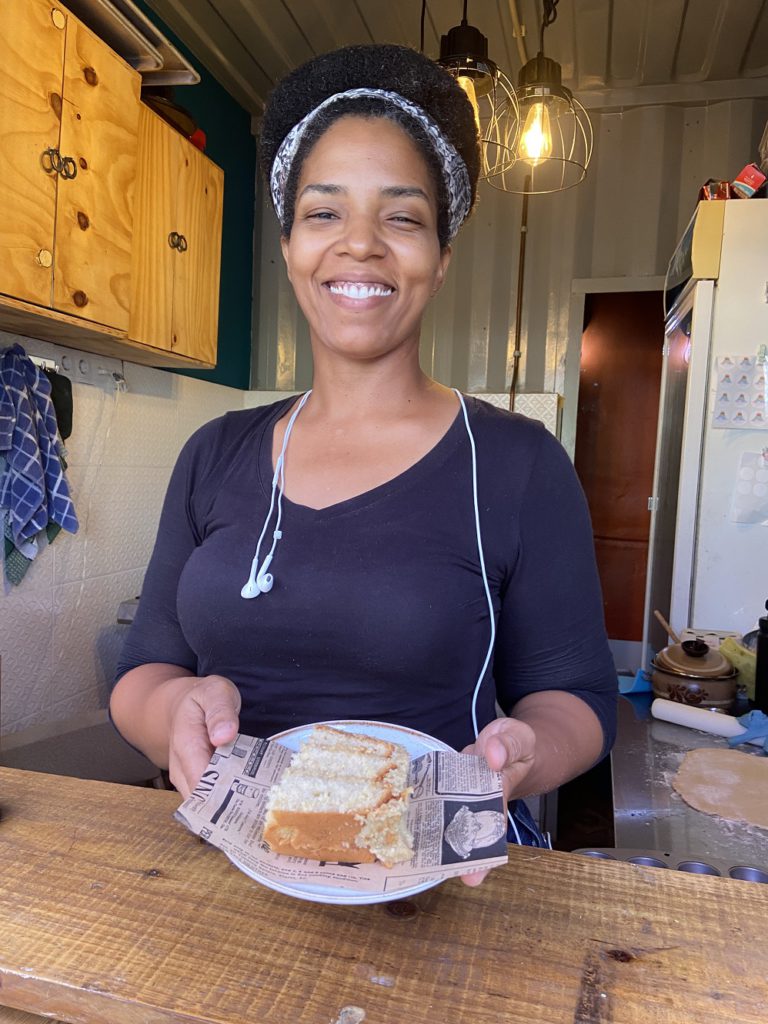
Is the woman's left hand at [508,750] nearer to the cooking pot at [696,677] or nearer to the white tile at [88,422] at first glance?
the cooking pot at [696,677]

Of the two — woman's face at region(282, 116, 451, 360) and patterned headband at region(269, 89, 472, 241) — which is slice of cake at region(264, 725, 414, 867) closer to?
woman's face at region(282, 116, 451, 360)

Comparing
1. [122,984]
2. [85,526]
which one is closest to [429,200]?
[122,984]

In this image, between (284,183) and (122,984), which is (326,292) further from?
(122,984)

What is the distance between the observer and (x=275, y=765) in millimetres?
779

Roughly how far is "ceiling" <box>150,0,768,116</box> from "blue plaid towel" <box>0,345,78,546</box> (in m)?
1.72

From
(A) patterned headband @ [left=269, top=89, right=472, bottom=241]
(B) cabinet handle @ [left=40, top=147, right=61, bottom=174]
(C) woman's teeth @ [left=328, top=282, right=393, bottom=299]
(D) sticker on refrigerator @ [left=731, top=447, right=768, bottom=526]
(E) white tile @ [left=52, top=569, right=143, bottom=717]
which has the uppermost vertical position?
(B) cabinet handle @ [left=40, top=147, right=61, bottom=174]

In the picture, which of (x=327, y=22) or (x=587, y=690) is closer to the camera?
(x=587, y=690)

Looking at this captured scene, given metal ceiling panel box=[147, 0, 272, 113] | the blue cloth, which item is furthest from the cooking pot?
metal ceiling panel box=[147, 0, 272, 113]

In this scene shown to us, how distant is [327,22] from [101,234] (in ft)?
5.62

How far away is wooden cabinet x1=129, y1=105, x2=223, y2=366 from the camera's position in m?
2.42

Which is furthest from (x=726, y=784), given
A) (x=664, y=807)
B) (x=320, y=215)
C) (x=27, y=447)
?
(x=27, y=447)

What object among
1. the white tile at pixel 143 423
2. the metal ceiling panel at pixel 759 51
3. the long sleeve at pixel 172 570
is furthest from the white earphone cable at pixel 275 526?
the metal ceiling panel at pixel 759 51

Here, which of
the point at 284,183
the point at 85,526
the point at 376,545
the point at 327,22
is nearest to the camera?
the point at 376,545

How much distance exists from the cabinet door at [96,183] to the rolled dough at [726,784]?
1.92 m
